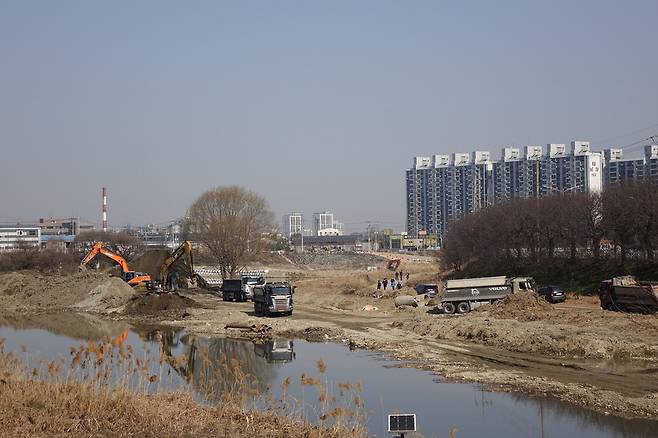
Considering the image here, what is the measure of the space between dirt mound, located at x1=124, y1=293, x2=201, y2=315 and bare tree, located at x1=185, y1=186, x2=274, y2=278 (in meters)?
26.9

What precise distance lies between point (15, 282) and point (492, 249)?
44736mm

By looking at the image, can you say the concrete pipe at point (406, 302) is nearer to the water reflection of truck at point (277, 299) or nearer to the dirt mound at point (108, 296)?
the water reflection of truck at point (277, 299)

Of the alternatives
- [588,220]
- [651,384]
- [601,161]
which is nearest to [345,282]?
[588,220]

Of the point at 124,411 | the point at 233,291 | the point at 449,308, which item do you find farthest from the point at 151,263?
the point at 124,411

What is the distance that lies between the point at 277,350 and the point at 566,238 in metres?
38.1

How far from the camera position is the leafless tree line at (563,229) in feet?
182

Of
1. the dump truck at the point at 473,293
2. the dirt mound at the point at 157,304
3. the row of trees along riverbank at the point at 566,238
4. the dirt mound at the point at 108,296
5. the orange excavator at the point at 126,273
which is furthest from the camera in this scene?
the orange excavator at the point at 126,273

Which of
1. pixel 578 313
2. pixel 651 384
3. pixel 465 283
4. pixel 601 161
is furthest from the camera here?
pixel 601 161

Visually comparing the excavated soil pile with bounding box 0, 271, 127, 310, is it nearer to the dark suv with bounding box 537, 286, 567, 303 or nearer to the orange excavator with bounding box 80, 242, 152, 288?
the orange excavator with bounding box 80, 242, 152, 288

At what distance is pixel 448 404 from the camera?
22703 mm

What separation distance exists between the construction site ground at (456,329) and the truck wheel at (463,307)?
4.62 ft

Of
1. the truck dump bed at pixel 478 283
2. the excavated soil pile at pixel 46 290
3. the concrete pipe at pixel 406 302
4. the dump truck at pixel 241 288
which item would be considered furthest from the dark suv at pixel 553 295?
the excavated soil pile at pixel 46 290

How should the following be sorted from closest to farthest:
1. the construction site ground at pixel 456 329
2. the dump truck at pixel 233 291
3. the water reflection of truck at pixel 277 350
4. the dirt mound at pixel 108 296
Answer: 1. the construction site ground at pixel 456 329
2. the water reflection of truck at pixel 277 350
3. the dirt mound at pixel 108 296
4. the dump truck at pixel 233 291

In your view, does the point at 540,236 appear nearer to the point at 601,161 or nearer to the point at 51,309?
the point at 51,309
